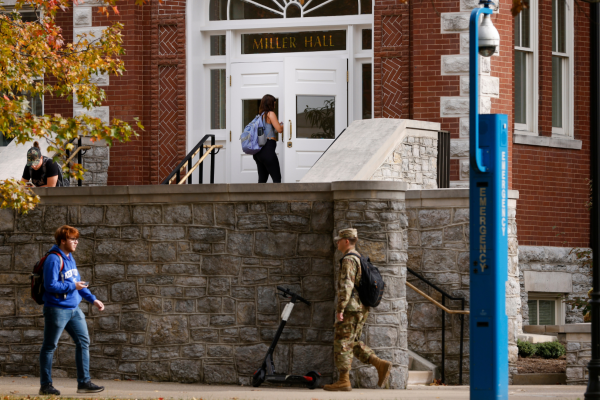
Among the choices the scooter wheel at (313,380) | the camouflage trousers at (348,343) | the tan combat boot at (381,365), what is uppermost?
the camouflage trousers at (348,343)

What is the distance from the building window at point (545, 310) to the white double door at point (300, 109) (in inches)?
173

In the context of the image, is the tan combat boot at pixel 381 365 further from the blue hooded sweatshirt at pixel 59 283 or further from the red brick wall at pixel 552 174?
the red brick wall at pixel 552 174

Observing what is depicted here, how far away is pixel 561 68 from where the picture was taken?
16.7 m

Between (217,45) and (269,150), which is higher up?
(217,45)

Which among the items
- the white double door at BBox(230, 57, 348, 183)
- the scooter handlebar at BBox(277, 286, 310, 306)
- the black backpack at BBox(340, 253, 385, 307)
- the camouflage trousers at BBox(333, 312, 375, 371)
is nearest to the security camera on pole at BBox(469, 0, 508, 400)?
the black backpack at BBox(340, 253, 385, 307)

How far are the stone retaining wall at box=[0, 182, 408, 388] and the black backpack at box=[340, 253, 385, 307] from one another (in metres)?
0.65

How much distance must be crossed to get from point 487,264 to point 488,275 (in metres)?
0.09

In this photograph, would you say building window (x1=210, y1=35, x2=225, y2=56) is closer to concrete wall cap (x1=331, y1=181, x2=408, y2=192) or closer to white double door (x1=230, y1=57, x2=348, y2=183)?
white double door (x1=230, y1=57, x2=348, y2=183)

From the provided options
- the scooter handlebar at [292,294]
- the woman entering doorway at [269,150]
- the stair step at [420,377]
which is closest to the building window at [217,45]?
the woman entering doorway at [269,150]

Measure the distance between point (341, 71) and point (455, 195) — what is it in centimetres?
487

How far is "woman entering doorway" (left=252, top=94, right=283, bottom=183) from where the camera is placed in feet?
44.6

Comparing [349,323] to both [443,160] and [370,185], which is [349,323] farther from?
[443,160]

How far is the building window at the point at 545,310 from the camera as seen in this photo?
1563 centimetres

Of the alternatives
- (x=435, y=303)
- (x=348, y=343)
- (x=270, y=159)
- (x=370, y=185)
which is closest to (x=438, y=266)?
(x=435, y=303)
